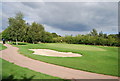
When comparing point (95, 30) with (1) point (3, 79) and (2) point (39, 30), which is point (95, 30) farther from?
(1) point (3, 79)

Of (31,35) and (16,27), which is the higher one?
(16,27)

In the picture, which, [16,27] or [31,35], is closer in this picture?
[16,27]

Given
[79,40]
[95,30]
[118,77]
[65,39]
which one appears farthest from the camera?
[95,30]

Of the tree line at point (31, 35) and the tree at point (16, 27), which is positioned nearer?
the tree at point (16, 27)

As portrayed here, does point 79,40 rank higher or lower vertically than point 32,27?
lower

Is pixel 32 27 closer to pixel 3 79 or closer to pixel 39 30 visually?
pixel 39 30

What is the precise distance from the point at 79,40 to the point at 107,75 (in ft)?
177

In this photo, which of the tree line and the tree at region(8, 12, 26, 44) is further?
the tree line

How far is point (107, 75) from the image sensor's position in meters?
6.58

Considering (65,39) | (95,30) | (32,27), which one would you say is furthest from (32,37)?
(95,30)

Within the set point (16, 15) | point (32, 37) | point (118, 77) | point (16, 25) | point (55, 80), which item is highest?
point (16, 15)

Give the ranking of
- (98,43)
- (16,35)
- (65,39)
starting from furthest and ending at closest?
(65,39)
(98,43)
(16,35)

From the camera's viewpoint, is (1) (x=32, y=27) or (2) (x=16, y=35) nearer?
(2) (x=16, y=35)

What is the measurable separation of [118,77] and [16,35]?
28.8m
